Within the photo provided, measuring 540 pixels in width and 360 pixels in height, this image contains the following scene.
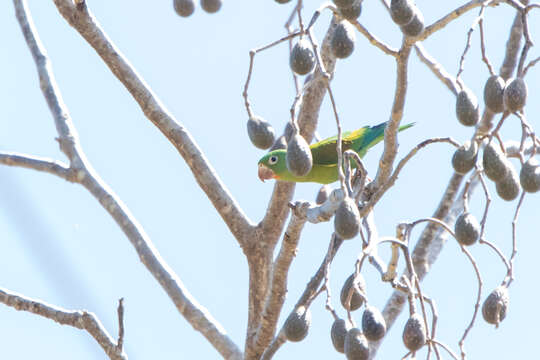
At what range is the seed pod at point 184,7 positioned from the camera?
12.7ft

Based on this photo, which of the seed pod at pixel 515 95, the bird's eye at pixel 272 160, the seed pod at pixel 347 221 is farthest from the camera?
the bird's eye at pixel 272 160

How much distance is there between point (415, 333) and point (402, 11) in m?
1.06

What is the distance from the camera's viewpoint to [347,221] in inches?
106

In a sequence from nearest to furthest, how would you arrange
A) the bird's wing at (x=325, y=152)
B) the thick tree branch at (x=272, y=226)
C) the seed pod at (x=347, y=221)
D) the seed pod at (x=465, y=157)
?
the seed pod at (x=347, y=221), the seed pod at (x=465, y=157), the thick tree branch at (x=272, y=226), the bird's wing at (x=325, y=152)

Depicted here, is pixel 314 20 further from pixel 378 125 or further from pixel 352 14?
pixel 378 125

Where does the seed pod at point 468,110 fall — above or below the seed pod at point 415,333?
above

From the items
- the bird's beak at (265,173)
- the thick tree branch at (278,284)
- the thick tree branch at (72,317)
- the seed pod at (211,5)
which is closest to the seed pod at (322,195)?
the thick tree branch at (278,284)

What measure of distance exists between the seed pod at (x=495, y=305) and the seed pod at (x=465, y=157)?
456 millimetres

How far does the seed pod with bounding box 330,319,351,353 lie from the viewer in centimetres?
275

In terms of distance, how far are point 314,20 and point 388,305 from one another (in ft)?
5.86

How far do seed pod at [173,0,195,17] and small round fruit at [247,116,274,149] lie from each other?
672 millimetres

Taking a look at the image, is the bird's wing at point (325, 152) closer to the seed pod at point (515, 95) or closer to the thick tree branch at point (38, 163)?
the thick tree branch at point (38, 163)

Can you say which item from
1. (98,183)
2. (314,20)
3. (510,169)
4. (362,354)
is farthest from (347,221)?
(98,183)

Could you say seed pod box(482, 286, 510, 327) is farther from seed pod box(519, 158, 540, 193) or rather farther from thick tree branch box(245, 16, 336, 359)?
thick tree branch box(245, 16, 336, 359)
